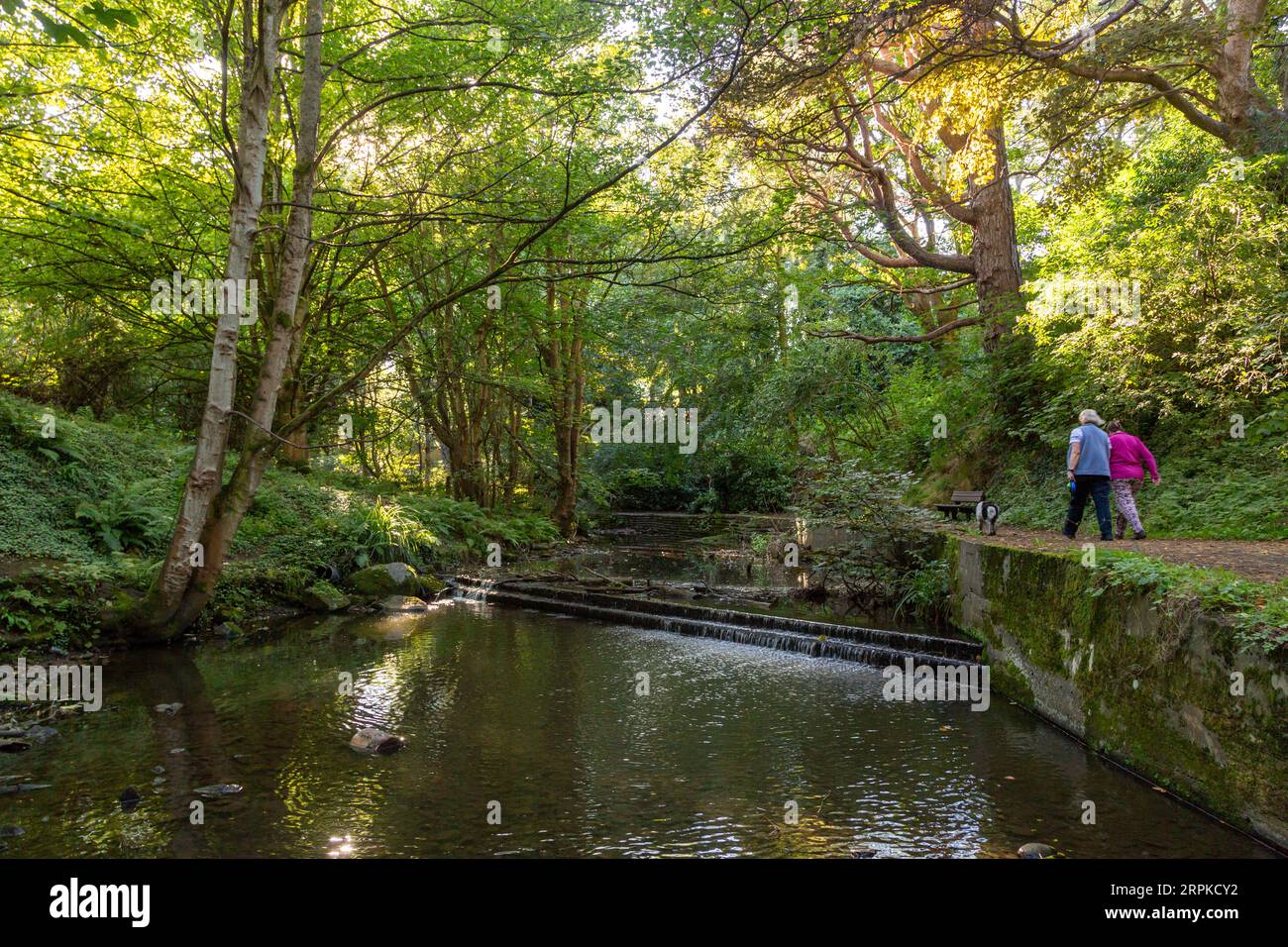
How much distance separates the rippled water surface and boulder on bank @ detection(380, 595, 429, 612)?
372 centimetres

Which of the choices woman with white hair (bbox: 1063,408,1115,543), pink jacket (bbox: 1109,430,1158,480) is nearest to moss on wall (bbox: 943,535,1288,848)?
woman with white hair (bbox: 1063,408,1115,543)

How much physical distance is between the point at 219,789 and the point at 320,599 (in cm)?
761

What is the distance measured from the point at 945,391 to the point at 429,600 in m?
11.7

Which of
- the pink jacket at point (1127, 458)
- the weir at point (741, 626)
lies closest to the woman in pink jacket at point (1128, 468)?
the pink jacket at point (1127, 458)

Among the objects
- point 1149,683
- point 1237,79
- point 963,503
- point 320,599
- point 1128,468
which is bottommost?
point 320,599

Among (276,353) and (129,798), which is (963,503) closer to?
(276,353)

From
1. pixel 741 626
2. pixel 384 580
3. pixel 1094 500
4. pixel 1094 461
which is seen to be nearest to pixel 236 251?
pixel 384 580

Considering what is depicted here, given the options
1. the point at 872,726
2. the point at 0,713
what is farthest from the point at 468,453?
the point at 872,726

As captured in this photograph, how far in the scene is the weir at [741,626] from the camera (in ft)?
30.3

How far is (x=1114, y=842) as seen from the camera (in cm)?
461

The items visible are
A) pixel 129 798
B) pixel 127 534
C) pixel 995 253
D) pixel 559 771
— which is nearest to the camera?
pixel 129 798

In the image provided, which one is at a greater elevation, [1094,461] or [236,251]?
[236,251]

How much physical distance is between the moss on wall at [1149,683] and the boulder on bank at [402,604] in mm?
9192

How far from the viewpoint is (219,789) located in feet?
17.0
